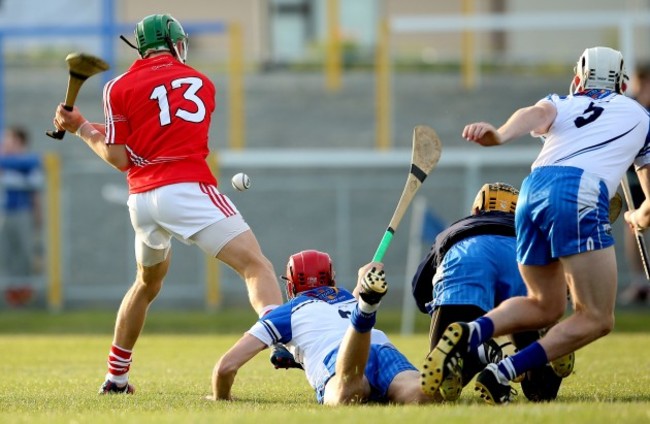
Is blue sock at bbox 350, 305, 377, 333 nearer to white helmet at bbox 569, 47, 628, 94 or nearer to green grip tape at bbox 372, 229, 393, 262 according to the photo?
green grip tape at bbox 372, 229, 393, 262

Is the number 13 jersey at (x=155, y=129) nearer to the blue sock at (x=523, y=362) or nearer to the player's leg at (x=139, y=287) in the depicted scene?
the player's leg at (x=139, y=287)

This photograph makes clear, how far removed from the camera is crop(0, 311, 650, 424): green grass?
231 inches

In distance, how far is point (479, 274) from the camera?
754 centimetres

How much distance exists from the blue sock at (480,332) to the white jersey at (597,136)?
93cm

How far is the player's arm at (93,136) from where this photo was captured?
808 centimetres

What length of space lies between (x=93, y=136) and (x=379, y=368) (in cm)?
255

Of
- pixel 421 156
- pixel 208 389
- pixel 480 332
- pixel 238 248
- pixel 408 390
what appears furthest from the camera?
pixel 208 389

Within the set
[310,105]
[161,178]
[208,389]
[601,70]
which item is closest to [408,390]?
[208,389]

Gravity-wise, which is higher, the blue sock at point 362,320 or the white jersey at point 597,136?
the white jersey at point 597,136

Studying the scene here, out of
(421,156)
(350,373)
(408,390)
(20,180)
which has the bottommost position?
(20,180)

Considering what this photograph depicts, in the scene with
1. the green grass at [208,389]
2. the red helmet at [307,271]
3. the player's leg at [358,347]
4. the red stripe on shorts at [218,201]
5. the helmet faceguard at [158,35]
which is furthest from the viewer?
the helmet faceguard at [158,35]

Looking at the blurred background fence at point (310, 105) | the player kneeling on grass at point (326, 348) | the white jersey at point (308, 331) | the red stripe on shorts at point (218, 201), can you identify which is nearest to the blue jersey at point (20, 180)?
the blurred background fence at point (310, 105)

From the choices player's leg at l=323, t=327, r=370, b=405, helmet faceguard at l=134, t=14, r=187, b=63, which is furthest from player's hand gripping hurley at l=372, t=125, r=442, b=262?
helmet faceguard at l=134, t=14, r=187, b=63

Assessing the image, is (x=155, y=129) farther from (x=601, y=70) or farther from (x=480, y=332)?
(x=601, y=70)
